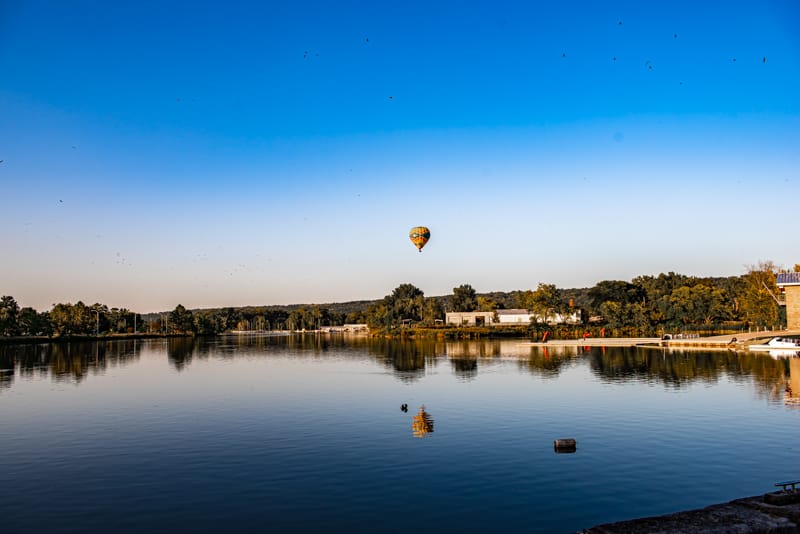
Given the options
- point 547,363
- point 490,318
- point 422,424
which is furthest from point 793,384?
point 490,318

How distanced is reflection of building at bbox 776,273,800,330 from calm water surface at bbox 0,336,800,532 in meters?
21.2

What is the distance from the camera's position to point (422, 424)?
30.3 metres

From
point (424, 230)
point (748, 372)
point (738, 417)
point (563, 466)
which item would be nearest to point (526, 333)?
point (424, 230)

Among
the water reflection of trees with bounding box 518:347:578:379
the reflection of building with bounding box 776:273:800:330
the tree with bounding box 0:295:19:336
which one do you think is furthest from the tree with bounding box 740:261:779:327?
the tree with bounding box 0:295:19:336

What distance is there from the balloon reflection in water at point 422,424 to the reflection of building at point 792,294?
51.6 meters

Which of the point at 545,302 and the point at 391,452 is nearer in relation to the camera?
the point at 391,452

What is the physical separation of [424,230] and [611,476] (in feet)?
241

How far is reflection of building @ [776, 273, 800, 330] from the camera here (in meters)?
65.6

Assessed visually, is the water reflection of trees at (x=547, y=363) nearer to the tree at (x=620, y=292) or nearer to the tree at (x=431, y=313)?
the tree at (x=620, y=292)

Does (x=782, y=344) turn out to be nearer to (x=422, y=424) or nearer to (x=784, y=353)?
(x=784, y=353)

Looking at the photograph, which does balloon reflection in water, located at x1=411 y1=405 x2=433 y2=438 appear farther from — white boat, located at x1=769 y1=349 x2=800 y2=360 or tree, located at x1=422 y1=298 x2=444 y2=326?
tree, located at x1=422 y1=298 x2=444 y2=326

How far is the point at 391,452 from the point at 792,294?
61.5m

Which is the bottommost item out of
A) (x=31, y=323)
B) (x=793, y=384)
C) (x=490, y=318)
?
(x=793, y=384)

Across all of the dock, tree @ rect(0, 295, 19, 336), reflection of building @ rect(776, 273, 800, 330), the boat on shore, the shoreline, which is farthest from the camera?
A: tree @ rect(0, 295, 19, 336)
